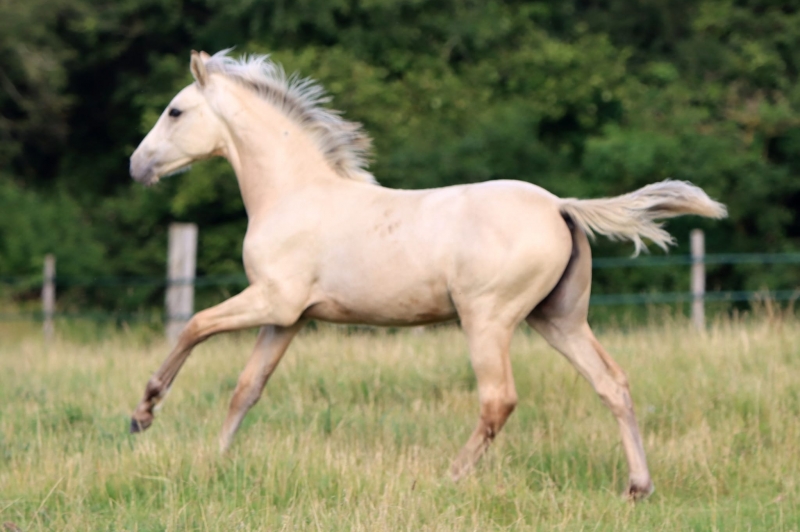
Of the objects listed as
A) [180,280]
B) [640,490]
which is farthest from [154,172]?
[180,280]

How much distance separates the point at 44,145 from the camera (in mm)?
20469

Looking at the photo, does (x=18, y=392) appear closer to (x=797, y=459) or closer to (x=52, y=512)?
(x=52, y=512)

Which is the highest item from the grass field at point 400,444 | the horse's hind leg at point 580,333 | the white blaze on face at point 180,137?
the white blaze on face at point 180,137

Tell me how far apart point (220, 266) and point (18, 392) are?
10.4 m

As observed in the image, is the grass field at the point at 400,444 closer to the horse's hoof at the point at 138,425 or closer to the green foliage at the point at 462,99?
the horse's hoof at the point at 138,425

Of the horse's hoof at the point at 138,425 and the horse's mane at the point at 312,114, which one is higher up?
the horse's mane at the point at 312,114

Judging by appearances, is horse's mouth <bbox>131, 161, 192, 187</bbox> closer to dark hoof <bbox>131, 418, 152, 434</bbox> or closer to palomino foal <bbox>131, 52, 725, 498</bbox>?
palomino foal <bbox>131, 52, 725, 498</bbox>

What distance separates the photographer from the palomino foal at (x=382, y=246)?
5.12m

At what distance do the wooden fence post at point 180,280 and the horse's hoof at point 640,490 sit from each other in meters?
6.90

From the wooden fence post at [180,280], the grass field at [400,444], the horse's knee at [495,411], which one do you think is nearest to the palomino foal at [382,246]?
the horse's knee at [495,411]

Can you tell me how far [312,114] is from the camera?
6102 mm

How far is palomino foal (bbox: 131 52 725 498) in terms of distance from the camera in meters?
5.12

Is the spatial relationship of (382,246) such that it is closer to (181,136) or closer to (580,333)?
(580,333)

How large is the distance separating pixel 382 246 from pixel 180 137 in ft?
4.99
